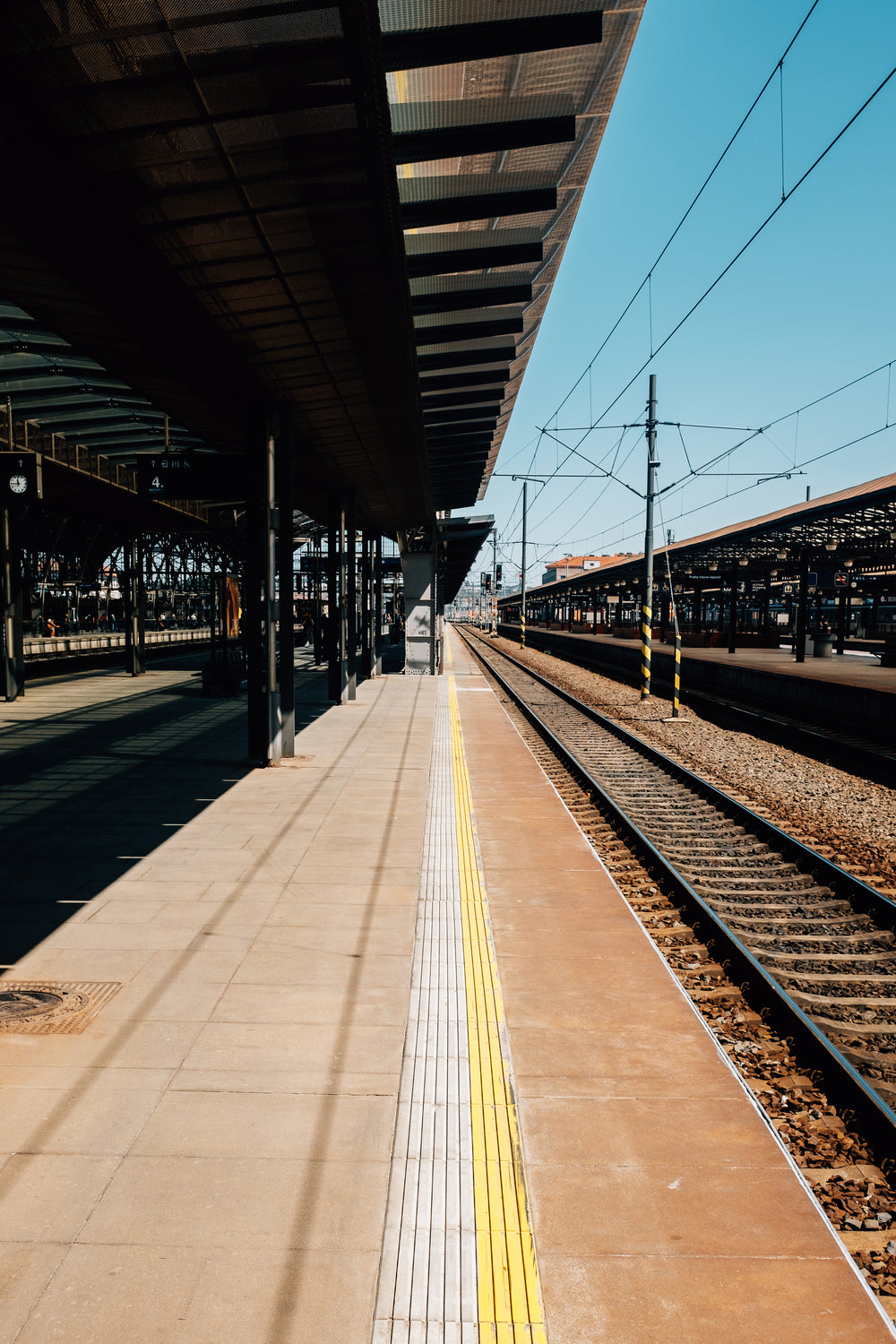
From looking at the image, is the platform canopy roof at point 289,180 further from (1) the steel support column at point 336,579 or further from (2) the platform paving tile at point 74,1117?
(1) the steel support column at point 336,579

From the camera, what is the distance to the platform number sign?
583 inches

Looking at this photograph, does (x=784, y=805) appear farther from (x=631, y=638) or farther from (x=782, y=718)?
(x=631, y=638)

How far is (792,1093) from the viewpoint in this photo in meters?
4.14

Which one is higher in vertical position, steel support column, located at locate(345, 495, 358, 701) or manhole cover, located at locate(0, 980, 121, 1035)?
steel support column, located at locate(345, 495, 358, 701)

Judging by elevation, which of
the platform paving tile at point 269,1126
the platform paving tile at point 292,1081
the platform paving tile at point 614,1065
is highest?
the platform paving tile at point 269,1126

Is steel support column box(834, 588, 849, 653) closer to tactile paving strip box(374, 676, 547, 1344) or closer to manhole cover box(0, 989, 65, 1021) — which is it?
tactile paving strip box(374, 676, 547, 1344)

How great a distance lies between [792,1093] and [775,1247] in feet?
4.32

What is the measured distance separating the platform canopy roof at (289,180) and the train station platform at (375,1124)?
4.45 meters

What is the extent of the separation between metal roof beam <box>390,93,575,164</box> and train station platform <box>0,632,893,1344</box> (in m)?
5.52

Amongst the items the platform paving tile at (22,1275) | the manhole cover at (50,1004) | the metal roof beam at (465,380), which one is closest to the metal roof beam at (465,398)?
the metal roof beam at (465,380)

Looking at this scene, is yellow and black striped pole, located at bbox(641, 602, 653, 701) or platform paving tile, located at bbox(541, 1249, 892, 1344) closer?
platform paving tile, located at bbox(541, 1249, 892, 1344)

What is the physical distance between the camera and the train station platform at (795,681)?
1892 centimetres

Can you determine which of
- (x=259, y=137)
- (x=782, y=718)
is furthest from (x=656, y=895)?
(x=782, y=718)

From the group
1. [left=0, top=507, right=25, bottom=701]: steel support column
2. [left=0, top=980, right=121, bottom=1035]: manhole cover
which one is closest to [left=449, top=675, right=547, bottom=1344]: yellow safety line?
[left=0, top=980, right=121, bottom=1035]: manhole cover
